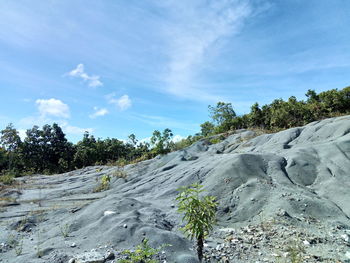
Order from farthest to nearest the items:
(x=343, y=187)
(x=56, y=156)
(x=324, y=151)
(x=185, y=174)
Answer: (x=56, y=156), (x=185, y=174), (x=324, y=151), (x=343, y=187)

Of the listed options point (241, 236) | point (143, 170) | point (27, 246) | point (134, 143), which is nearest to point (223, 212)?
point (241, 236)

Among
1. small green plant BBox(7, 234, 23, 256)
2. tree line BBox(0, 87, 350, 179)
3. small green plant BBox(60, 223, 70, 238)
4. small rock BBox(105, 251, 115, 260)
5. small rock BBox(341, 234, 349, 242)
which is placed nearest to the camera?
small rock BBox(105, 251, 115, 260)

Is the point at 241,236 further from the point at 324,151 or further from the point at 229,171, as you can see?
the point at 324,151

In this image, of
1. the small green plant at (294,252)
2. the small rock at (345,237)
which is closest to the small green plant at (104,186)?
the small green plant at (294,252)

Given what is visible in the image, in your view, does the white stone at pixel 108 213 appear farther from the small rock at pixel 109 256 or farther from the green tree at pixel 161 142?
the green tree at pixel 161 142

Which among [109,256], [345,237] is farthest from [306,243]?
[109,256]

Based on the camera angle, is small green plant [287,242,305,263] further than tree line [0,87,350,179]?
No

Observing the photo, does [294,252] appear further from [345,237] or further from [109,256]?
[109,256]

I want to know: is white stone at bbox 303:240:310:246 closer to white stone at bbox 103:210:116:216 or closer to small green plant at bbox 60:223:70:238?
white stone at bbox 103:210:116:216

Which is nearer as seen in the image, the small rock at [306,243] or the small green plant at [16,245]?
the small rock at [306,243]

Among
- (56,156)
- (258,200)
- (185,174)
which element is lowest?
(258,200)

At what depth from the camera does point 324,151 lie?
8125mm

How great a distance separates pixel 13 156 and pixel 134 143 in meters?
14.3

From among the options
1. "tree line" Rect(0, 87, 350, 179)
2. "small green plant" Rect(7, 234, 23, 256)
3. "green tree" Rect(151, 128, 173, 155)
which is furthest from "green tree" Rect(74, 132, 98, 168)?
"small green plant" Rect(7, 234, 23, 256)
